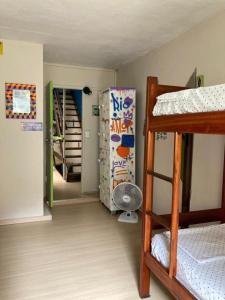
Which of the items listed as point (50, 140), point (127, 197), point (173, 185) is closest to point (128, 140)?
point (127, 197)

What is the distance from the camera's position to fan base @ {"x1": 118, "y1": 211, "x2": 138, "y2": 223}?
370 cm

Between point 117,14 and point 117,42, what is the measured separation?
84cm

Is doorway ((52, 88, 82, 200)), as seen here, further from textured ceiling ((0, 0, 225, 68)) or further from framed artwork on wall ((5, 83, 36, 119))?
textured ceiling ((0, 0, 225, 68))

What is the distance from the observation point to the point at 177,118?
159 centimetres

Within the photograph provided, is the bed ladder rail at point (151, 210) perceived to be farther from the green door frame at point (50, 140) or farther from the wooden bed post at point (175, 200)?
the green door frame at point (50, 140)

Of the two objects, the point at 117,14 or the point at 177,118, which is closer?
the point at 177,118

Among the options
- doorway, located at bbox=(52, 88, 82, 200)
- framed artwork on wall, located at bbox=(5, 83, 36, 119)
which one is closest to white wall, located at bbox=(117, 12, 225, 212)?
framed artwork on wall, located at bbox=(5, 83, 36, 119)

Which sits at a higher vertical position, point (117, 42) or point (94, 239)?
point (117, 42)

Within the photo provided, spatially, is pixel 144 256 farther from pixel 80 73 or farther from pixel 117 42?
pixel 80 73

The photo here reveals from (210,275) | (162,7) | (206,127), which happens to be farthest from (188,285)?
(162,7)

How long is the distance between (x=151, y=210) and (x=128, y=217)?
6.14 ft

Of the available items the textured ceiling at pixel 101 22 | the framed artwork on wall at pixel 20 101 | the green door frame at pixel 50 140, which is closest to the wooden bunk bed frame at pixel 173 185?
the textured ceiling at pixel 101 22

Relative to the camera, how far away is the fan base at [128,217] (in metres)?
3.70

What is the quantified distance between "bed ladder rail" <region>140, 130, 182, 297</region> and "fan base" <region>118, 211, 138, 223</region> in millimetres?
1606
